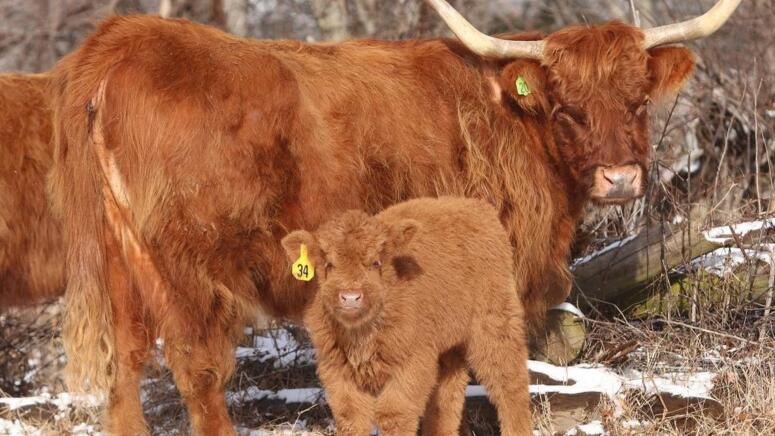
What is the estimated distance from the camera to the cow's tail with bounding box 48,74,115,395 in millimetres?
5539

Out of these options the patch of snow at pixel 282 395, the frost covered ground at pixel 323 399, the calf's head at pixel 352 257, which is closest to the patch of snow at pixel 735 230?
the frost covered ground at pixel 323 399

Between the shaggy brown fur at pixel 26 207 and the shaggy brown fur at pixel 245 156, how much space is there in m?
1.57

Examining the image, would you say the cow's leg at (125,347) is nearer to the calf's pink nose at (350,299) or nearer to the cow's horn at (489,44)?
the calf's pink nose at (350,299)

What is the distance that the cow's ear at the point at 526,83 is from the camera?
6.41 metres

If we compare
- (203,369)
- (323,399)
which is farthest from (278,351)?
(203,369)

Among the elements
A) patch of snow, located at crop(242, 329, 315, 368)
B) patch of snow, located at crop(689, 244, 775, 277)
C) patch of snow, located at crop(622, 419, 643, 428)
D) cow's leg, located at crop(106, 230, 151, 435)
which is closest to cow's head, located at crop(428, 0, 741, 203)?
patch of snow, located at crop(689, 244, 775, 277)

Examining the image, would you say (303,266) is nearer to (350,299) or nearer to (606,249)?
(350,299)

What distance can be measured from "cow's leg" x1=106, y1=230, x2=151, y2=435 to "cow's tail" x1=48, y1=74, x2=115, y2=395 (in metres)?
0.05

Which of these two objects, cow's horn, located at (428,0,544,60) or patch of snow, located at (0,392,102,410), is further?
patch of snow, located at (0,392,102,410)

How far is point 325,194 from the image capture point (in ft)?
18.8

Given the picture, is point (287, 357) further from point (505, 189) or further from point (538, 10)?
point (538, 10)

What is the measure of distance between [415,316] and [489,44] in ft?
6.58

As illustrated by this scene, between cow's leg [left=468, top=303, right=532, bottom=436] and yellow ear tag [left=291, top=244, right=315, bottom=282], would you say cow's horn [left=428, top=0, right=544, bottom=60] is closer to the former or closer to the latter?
cow's leg [left=468, top=303, right=532, bottom=436]

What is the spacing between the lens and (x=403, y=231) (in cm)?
501
